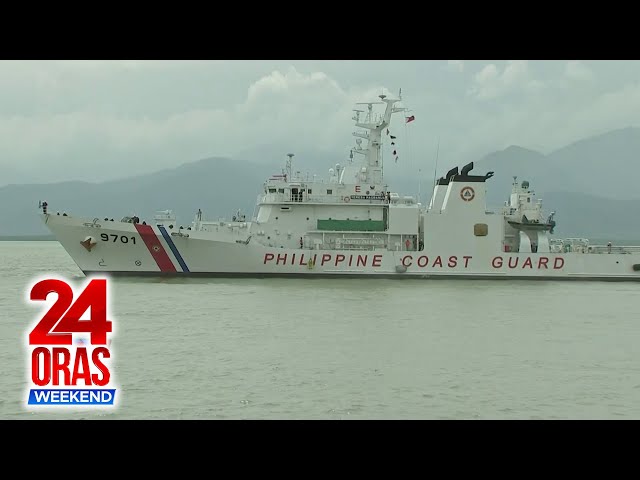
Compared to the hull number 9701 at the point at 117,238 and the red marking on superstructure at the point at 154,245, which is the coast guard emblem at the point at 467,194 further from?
the hull number 9701 at the point at 117,238

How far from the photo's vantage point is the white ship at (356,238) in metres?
24.2

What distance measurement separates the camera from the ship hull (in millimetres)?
24031

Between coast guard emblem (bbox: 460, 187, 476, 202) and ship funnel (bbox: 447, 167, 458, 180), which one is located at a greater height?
ship funnel (bbox: 447, 167, 458, 180)

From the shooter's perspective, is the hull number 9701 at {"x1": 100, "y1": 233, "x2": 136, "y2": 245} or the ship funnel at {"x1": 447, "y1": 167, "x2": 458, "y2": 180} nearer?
the hull number 9701 at {"x1": 100, "y1": 233, "x2": 136, "y2": 245}

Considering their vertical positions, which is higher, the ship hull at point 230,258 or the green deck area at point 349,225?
the green deck area at point 349,225

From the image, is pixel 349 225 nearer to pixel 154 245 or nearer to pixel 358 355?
pixel 154 245

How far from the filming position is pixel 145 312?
646 inches

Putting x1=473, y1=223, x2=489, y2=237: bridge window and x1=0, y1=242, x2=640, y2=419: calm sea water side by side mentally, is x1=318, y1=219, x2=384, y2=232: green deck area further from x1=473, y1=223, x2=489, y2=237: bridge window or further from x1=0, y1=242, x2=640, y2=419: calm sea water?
x1=0, y1=242, x2=640, y2=419: calm sea water

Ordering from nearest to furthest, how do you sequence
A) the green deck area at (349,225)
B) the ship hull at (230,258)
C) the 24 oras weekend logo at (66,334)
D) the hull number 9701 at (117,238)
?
the 24 oras weekend logo at (66,334), the hull number 9701 at (117,238), the ship hull at (230,258), the green deck area at (349,225)

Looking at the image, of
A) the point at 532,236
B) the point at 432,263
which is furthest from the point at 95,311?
the point at 532,236

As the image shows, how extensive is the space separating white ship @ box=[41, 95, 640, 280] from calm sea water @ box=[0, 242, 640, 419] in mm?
3516

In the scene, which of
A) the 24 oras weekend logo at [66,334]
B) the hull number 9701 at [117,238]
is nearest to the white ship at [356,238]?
the hull number 9701 at [117,238]

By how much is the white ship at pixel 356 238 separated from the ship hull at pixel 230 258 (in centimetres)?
3

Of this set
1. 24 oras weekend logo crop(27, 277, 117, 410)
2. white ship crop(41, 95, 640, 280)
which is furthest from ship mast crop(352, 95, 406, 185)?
24 oras weekend logo crop(27, 277, 117, 410)
